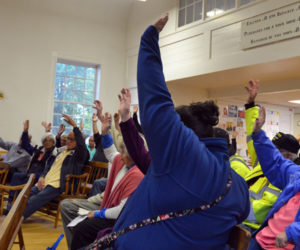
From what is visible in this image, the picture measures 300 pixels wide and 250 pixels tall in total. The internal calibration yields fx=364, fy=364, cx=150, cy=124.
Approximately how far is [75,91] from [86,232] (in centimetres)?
647

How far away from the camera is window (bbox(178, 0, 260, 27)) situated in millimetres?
6137

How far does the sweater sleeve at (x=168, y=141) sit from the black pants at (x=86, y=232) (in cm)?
148

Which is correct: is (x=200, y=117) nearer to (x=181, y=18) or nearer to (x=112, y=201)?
(x=112, y=201)

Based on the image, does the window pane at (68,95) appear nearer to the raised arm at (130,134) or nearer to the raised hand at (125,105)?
the raised arm at (130,134)

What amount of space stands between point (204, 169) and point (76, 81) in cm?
782

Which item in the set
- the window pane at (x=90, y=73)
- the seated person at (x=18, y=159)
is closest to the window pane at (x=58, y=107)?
the window pane at (x=90, y=73)

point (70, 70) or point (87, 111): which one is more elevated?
point (70, 70)

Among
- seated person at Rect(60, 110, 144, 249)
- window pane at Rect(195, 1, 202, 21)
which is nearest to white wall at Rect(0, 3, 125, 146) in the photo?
window pane at Rect(195, 1, 202, 21)

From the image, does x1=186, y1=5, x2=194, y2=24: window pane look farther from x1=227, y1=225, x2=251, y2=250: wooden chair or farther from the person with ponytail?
x1=227, y1=225, x2=251, y2=250: wooden chair

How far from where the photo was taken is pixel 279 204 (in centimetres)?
208

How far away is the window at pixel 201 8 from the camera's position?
6137 millimetres

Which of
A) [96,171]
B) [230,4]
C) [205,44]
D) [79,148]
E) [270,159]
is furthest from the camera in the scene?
[205,44]

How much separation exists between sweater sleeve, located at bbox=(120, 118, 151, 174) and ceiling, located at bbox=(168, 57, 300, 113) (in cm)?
393

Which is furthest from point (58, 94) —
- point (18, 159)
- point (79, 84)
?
point (18, 159)
